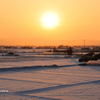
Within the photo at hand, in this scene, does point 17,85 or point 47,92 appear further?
point 17,85

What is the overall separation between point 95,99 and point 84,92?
1.23 metres

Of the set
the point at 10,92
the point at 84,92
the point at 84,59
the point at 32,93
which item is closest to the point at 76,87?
the point at 84,92

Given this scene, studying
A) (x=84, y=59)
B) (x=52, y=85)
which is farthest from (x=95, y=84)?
(x=84, y=59)

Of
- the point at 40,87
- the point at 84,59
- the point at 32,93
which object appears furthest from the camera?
the point at 84,59

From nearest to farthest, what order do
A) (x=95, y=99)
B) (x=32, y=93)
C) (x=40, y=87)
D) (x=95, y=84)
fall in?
(x=95, y=99) < (x=32, y=93) < (x=40, y=87) < (x=95, y=84)

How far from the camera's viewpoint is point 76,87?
11.3 meters

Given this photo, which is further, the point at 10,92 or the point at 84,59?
the point at 84,59

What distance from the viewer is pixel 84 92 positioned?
33.6 ft

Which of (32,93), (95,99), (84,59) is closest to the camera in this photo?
(95,99)

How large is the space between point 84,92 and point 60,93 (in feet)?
3.68

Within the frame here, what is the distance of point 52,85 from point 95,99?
3220 millimetres

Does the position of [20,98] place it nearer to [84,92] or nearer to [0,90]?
[0,90]

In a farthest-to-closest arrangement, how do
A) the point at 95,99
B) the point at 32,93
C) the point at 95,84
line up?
1. the point at 95,84
2. the point at 32,93
3. the point at 95,99

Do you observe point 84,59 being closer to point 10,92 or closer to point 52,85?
point 52,85
